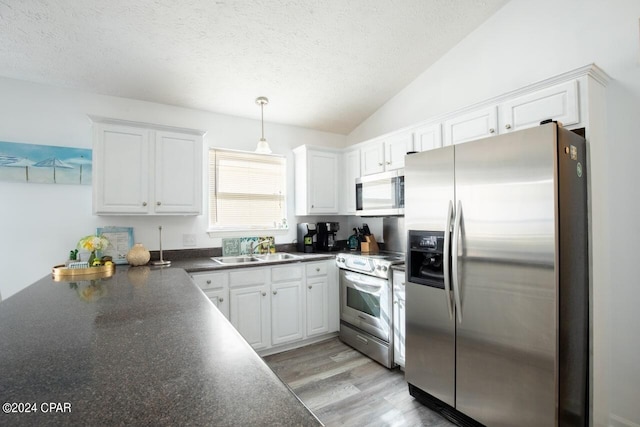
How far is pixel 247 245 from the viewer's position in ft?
11.3

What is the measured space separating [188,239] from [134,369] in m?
2.55

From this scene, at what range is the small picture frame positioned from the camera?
2.71 meters

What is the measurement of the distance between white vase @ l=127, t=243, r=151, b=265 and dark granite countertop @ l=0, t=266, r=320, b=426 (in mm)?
1182

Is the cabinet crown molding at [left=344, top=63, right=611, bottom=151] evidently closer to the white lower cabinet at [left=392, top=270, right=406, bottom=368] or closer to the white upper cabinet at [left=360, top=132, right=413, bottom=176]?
the white upper cabinet at [left=360, top=132, right=413, bottom=176]

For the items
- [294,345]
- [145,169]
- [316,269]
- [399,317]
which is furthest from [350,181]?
[145,169]

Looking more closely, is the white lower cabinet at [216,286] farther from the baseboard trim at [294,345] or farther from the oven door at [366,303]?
the oven door at [366,303]

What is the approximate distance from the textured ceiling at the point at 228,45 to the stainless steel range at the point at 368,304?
6.20 ft

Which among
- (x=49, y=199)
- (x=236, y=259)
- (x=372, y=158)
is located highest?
(x=372, y=158)

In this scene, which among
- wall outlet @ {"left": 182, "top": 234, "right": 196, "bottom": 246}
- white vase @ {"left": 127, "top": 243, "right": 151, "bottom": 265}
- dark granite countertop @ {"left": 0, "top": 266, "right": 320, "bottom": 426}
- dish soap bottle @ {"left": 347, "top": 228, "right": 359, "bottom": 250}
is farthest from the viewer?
dish soap bottle @ {"left": 347, "top": 228, "right": 359, "bottom": 250}

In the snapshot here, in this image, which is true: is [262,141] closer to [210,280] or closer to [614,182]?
[210,280]

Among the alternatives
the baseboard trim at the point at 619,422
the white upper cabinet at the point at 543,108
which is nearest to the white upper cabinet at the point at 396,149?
the white upper cabinet at the point at 543,108

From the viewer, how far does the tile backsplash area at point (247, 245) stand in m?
3.33

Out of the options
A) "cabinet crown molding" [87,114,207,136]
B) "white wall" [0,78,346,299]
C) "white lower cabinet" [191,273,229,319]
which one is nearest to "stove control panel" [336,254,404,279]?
"white lower cabinet" [191,273,229,319]

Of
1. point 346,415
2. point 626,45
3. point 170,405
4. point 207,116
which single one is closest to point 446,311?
point 346,415
